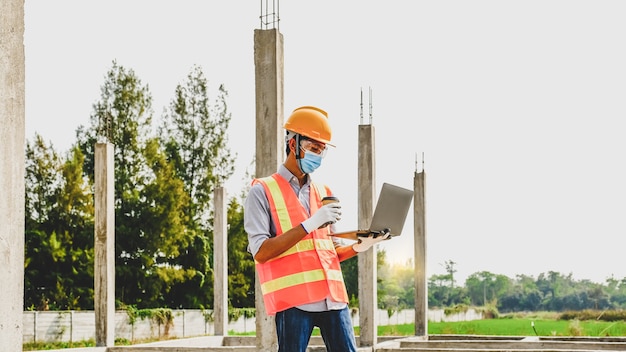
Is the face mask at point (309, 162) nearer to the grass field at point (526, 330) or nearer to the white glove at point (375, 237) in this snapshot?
the white glove at point (375, 237)

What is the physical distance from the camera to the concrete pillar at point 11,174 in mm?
2998

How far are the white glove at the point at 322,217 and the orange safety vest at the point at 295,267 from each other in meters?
0.15

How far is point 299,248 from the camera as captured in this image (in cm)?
321

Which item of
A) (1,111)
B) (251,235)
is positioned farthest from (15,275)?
(251,235)

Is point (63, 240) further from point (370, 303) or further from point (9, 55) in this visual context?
point (9, 55)

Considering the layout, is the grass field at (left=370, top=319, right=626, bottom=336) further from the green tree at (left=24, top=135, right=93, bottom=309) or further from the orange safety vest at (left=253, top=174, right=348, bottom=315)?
the orange safety vest at (left=253, top=174, right=348, bottom=315)

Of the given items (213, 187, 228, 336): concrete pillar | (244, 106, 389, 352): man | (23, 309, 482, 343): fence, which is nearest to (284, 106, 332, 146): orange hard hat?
(244, 106, 389, 352): man

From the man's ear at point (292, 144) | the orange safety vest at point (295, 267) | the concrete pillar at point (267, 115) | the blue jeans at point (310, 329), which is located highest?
the concrete pillar at point (267, 115)

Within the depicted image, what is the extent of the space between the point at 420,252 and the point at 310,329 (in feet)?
31.2

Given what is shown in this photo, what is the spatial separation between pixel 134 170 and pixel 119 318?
602cm

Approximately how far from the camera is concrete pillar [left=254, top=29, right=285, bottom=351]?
587 cm

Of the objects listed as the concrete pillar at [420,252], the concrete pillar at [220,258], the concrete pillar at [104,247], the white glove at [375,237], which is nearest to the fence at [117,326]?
the concrete pillar at [220,258]

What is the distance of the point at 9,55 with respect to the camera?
3.07 metres

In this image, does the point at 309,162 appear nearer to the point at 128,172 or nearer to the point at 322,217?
the point at 322,217
